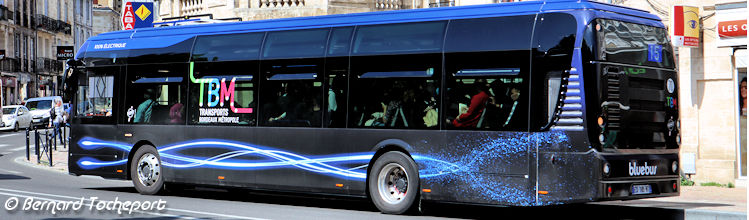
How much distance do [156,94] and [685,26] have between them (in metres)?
9.30

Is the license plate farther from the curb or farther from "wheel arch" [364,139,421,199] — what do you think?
"wheel arch" [364,139,421,199]

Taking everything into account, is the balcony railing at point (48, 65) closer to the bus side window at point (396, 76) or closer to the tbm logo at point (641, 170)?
the bus side window at point (396, 76)

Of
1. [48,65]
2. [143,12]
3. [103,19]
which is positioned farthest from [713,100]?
[103,19]

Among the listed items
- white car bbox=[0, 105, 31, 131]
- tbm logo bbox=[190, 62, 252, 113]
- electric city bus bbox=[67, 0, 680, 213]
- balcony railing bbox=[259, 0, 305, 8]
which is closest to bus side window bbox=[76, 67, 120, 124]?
electric city bus bbox=[67, 0, 680, 213]

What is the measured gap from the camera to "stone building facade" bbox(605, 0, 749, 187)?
775 inches

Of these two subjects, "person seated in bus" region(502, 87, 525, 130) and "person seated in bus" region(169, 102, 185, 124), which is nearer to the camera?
"person seated in bus" region(502, 87, 525, 130)

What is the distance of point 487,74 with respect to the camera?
1292 cm

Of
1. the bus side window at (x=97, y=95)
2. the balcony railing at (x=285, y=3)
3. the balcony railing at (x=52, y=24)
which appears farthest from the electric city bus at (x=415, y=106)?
the balcony railing at (x=52, y=24)

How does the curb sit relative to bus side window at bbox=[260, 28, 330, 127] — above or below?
below

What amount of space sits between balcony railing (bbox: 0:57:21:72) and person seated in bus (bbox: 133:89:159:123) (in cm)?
4950

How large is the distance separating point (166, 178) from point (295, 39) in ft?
10.9

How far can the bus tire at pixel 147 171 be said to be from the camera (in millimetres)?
17016

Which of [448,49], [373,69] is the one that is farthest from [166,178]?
[448,49]

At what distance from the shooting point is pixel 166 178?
16.9 m
